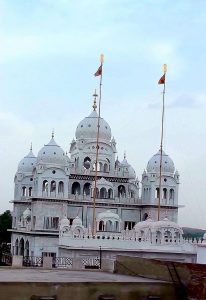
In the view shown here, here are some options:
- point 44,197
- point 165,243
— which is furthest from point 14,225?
point 165,243

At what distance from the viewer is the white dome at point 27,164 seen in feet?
160

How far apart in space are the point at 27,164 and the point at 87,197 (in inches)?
278

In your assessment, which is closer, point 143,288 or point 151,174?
point 143,288

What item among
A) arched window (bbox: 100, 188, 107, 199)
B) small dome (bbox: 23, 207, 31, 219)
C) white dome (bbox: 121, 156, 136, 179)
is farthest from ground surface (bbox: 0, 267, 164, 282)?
white dome (bbox: 121, 156, 136, 179)

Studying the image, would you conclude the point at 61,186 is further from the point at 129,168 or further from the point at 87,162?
the point at 129,168

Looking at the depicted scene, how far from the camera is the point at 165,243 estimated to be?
3597cm

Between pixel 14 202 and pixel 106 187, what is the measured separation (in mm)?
8848

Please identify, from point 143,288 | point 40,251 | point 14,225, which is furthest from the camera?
point 14,225

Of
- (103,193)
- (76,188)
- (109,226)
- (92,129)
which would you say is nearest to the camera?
Result: (109,226)

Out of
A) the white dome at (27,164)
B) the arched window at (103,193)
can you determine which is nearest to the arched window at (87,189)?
the arched window at (103,193)

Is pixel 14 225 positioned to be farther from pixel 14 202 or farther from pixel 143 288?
pixel 143 288

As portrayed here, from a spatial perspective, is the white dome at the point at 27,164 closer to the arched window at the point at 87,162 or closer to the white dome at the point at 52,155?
the arched window at the point at 87,162

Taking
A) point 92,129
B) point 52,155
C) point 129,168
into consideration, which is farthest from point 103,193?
point 129,168

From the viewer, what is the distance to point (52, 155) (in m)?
43.1
